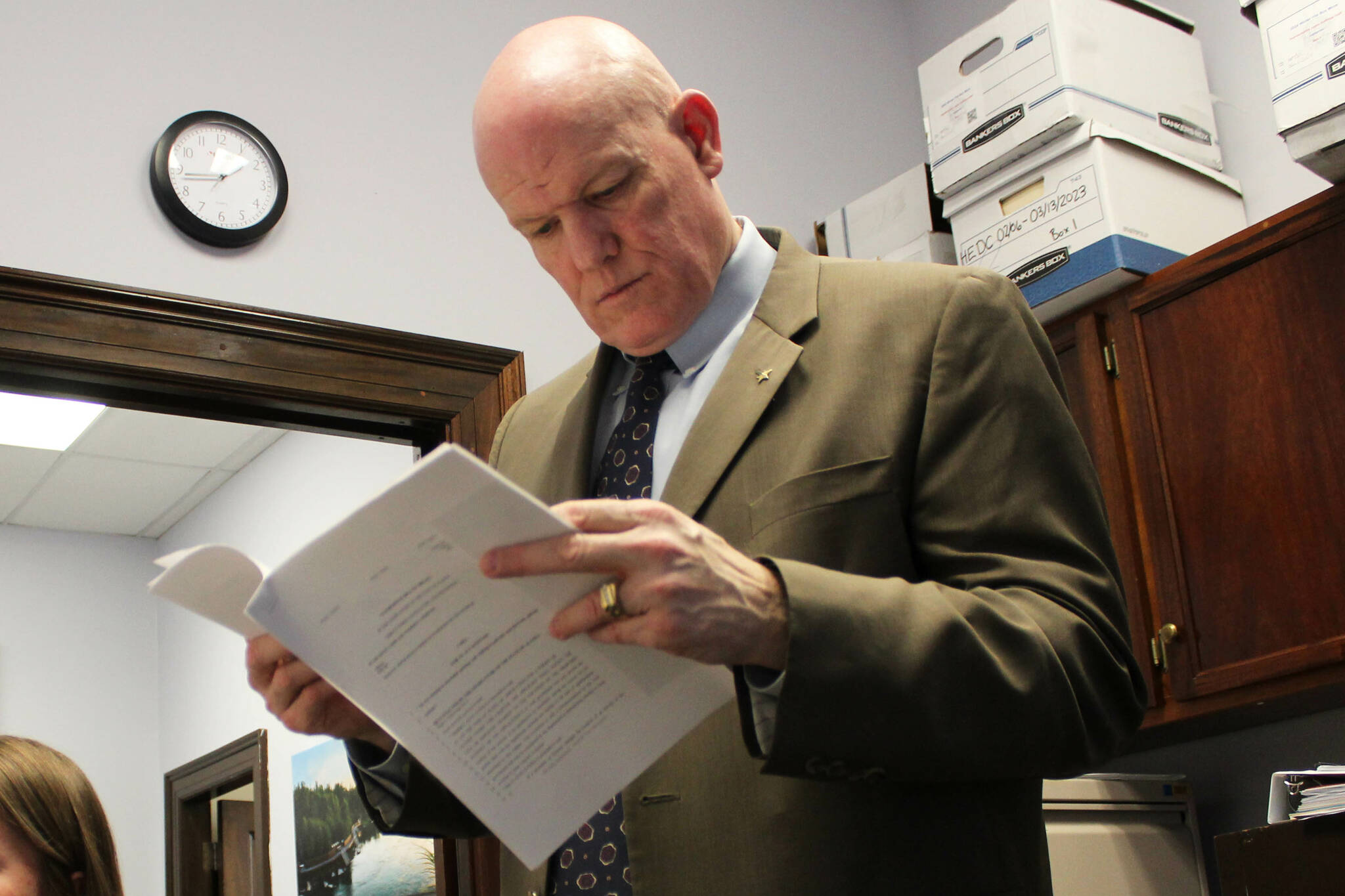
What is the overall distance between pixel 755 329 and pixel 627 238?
162 mm

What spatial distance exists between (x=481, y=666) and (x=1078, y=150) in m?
1.93

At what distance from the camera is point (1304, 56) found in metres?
1.93

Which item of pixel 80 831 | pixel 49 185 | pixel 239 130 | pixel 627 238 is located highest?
pixel 239 130

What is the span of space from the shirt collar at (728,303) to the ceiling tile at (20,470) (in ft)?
14.6

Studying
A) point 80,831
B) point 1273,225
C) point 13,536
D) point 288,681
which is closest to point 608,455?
point 288,681

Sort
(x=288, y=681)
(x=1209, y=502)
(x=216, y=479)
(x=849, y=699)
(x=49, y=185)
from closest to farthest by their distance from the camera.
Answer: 1. (x=849, y=699)
2. (x=288, y=681)
3. (x=49, y=185)
4. (x=1209, y=502)
5. (x=216, y=479)

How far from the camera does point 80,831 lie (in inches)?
68.2

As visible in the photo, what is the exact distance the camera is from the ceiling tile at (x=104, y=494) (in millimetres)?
5156

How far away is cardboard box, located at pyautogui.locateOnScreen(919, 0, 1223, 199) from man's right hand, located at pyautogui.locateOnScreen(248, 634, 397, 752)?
1874 millimetres

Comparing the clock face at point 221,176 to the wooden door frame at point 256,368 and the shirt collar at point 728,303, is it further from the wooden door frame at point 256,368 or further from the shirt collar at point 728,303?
the shirt collar at point 728,303

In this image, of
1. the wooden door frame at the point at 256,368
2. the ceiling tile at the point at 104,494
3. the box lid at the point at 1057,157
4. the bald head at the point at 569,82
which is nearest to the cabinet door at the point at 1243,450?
the box lid at the point at 1057,157

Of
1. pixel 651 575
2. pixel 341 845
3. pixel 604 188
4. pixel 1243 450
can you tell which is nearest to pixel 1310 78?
pixel 1243 450

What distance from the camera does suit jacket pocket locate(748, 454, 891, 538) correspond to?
94cm

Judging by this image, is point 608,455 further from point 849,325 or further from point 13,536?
point 13,536
